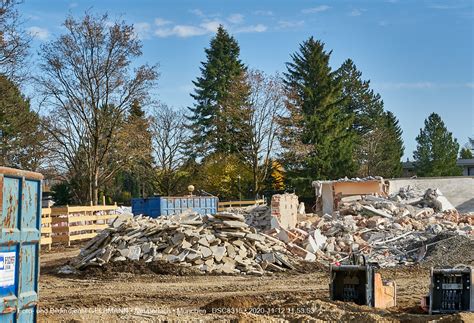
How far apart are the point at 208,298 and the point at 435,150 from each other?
61278mm

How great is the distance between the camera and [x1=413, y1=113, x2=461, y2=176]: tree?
7031 cm

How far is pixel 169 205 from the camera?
34.6 metres

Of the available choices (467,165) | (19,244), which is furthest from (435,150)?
(19,244)

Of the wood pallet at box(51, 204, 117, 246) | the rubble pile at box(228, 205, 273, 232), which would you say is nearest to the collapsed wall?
the rubble pile at box(228, 205, 273, 232)

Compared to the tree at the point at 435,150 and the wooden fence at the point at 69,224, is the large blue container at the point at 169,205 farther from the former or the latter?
the tree at the point at 435,150

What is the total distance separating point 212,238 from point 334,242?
474cm

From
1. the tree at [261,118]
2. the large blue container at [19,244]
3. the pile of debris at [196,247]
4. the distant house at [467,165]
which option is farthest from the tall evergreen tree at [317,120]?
the large blue container at [19,244]

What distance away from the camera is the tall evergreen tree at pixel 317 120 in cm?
5157

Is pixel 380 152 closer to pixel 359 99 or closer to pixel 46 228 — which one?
pixel 359 99

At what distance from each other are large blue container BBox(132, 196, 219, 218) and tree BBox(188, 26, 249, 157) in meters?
14.0

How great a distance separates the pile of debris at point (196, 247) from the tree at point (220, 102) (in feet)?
97.3

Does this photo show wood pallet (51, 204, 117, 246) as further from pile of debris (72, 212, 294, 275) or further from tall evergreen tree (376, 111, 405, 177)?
tall evergreen tree (376, 111, 405, 177)

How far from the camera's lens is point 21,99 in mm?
34344

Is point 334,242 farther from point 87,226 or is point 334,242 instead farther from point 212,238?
point 87,226
